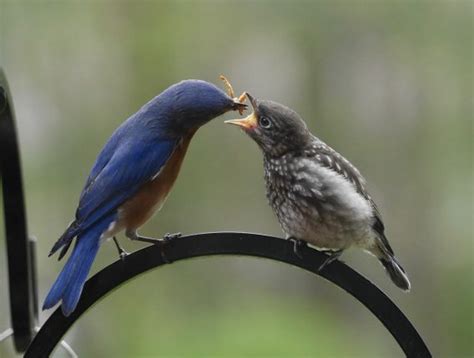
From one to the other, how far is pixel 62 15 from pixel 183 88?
319 centimetres

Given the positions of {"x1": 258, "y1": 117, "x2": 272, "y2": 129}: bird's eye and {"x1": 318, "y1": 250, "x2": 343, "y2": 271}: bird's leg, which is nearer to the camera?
{"x1": 318, "y1": 250, "x2": 343, "y2": 271}: bird's leg

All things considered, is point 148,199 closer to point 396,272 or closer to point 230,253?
point 230,253

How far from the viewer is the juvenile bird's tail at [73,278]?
1660 millimetres

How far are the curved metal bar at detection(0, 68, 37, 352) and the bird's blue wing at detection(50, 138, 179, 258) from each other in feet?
0.90

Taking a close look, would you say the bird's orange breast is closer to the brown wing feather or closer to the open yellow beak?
the open yellow beak

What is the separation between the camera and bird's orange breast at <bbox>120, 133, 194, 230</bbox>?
6.31ft

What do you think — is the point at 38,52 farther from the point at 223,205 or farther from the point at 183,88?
the point at 183,88

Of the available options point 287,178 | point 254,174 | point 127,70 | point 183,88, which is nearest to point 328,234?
point 287,178

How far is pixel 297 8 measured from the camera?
5.09 m

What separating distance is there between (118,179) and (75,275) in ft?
0.96

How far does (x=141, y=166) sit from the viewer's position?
6.33ft

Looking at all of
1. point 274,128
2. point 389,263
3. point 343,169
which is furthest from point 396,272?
point 274,128

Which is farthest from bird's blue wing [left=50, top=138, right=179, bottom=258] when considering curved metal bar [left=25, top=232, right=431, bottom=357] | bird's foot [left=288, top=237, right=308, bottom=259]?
bird's foot [left=288, top=237, right=308, bottom=259]

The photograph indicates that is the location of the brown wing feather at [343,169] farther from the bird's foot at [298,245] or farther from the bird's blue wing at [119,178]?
the bird's blue wing at [119,178]
